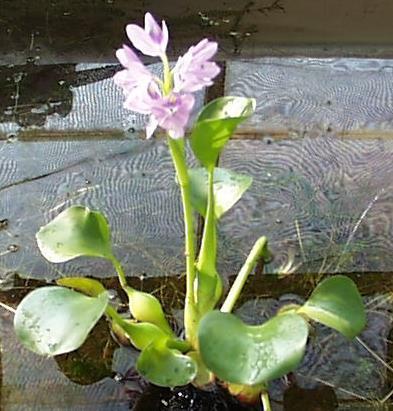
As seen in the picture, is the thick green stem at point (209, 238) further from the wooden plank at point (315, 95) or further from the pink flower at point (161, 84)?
the wooden plank at point (315, 95)

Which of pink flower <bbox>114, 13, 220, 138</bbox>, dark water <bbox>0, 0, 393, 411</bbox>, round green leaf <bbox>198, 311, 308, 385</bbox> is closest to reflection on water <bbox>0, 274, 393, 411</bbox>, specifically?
dark water <bbox>0, 0, 393, 411</bbox>

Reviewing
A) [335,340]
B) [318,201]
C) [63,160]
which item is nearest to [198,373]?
[335,340]

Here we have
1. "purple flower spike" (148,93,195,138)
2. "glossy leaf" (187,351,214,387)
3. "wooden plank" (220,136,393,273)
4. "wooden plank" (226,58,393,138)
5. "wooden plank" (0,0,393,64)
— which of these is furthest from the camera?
"wooden plank" (0,0,393,64)

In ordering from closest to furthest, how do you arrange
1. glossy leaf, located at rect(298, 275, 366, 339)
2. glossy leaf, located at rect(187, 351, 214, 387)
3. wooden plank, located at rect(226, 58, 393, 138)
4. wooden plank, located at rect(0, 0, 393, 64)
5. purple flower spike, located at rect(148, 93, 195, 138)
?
1. purple flower spike, located at rect(148, 93, 195, 138)
2. glossy leaf, located at rect(298, 275, 366, 339)
3. glossy leaf, located at rect(187, 351, 214, 387)
4. wooden plank, located at rect(226, 58, 393, 138)
5. wooden plank, located at rect(0, 0, 393, 64)

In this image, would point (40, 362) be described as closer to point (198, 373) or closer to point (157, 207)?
point (198, 373)

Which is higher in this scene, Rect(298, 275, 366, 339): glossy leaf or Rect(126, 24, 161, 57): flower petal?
Rect(126, 24, 161, 57): flower petal

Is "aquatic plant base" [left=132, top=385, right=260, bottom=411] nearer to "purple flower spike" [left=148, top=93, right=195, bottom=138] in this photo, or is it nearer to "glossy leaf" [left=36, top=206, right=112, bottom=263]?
"glossy leaf" [left=36, top=206, right=112, bottom=263]

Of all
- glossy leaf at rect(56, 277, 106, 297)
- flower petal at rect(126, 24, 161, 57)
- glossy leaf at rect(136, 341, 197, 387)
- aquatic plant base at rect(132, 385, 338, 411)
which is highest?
flower petal at rect(126, 24, 161, 57)

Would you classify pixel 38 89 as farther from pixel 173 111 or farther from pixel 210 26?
pixel 173 111
